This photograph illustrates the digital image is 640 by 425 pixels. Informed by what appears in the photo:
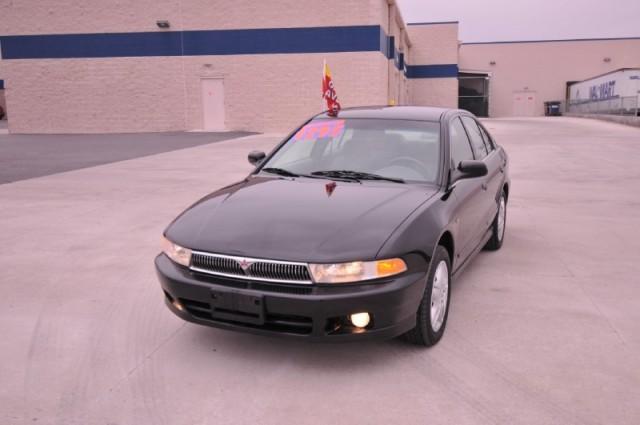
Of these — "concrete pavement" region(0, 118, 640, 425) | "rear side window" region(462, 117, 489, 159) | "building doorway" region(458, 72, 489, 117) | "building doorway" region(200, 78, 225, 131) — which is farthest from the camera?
"building doorway" region(458, 72, 489, 117)

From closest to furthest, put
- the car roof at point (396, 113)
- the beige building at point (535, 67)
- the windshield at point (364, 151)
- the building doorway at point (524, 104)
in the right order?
the windshield at point (364, 151), the car roof at point (396, 113), the beige building at point (535, 67), the building doorway at point (524, 104)

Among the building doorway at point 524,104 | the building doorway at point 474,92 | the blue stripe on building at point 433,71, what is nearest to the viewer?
the blue stripe on building at point 433,71

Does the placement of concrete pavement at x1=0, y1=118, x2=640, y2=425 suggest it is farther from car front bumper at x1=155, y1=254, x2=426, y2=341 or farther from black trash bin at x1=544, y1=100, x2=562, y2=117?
black trash bin at x1=544, y1=100, x2=562, y2=117

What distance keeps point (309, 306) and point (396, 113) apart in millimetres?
2410

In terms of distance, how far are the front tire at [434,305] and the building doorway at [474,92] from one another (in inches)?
1997

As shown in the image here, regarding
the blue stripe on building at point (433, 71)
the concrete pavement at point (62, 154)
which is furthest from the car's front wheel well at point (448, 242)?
the blue stripe on building at point (433, 71)

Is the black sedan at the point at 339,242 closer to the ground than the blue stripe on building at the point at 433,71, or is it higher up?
closer to the ground

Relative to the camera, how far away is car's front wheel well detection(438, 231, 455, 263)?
3806mm

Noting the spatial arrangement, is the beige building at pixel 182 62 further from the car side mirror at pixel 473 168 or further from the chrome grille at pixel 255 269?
the chrome grille at pixel 255 269

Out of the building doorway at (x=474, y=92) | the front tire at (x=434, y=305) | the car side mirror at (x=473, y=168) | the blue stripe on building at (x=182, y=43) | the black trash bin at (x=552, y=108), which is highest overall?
the blue stripe on building at (x=182, y=43)

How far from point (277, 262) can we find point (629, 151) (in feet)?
52.7

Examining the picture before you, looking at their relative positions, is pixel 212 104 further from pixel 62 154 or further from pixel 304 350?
pixel 304 350

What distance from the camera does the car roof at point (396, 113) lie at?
4789 millimetres

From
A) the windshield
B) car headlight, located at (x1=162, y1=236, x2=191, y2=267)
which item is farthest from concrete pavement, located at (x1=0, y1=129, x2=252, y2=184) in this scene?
car headlight, located at (x1=162, y1=236, x2=191, y2=267)
